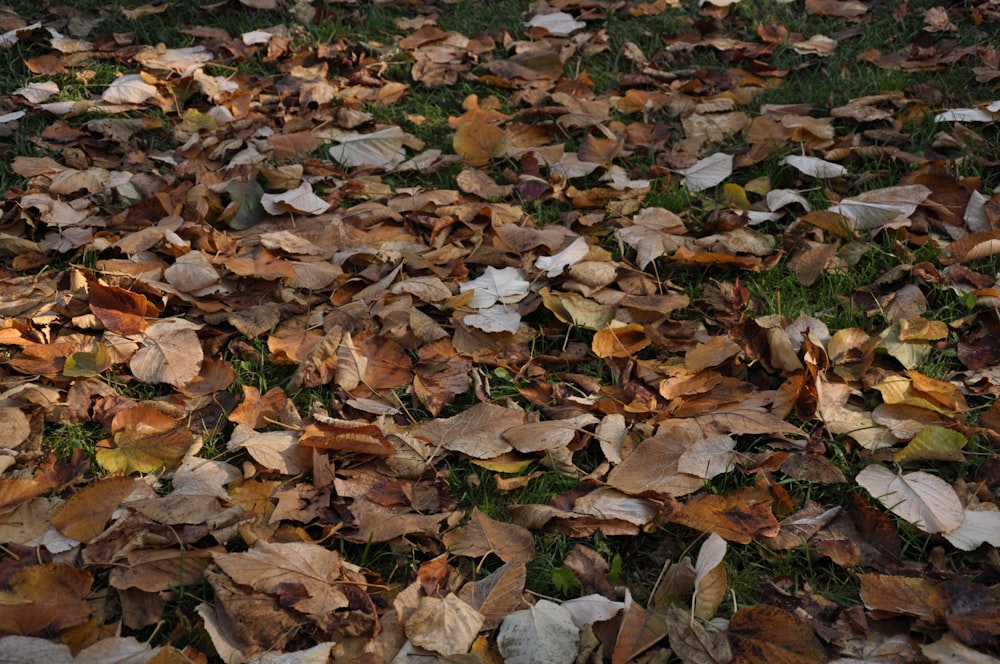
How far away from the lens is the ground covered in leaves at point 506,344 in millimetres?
1615

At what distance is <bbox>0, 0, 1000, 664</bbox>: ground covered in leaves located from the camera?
1615 millimetres

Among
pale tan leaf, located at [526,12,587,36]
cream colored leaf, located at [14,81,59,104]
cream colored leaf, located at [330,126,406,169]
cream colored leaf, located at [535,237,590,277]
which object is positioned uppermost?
pale tan leaf, located at [526,12,587,36]

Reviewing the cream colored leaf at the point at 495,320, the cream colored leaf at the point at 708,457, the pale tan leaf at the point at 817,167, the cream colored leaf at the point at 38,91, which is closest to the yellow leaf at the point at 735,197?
the pale tan leaf at the point at 817,167

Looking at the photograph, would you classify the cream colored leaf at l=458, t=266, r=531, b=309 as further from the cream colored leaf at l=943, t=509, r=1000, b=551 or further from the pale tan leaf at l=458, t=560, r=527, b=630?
the cream colored leaf at l=943, t=509, r=1000, b=551

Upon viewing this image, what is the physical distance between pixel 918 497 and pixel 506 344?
0.99 meters

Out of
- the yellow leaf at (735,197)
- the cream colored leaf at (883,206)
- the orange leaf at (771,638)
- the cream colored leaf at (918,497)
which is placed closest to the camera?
the orange leaf at (771,638)

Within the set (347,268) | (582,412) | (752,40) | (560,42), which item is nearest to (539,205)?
(347,268)

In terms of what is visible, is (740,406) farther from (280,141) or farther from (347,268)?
(280,141)

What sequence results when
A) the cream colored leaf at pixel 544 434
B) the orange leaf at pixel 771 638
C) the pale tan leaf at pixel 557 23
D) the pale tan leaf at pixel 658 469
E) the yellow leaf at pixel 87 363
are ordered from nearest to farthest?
the orange leaf at pixel 771 638 < the pale tan leaf at pixel 658 469 < the cream colored leaf at pixel 544 434 < the yellow leaf at pixel 87 363 < the pale tan leaf at pixel 557 23

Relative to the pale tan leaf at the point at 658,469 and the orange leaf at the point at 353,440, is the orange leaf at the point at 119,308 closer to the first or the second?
the orange leaf at the point at 353,440

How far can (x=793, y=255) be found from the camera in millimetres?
2535

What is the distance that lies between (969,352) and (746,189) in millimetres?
898

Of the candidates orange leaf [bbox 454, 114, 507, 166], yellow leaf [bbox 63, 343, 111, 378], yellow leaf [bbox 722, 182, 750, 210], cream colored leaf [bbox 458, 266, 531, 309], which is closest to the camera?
yellow leaf [bbox 63, 343, 111, 378]

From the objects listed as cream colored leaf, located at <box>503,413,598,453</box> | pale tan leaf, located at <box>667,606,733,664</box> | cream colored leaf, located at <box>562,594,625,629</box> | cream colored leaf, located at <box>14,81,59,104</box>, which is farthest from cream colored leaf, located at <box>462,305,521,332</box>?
cream colored leaf, located at <box>14,81,59,104</box>
